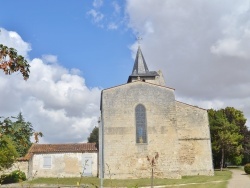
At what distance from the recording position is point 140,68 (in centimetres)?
4294

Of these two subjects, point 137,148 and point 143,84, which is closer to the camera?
point 137,148

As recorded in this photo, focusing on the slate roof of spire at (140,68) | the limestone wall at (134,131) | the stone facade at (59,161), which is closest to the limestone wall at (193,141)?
the limestone wall at (134,131)

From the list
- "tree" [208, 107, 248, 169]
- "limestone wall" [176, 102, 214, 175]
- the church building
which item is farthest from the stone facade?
"tree" [208, 107, 248, 169]

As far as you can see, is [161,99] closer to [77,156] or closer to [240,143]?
[77,156]

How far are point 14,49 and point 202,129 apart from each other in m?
28.1

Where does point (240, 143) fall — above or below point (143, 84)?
below

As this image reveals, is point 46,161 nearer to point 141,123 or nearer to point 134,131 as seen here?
point 134,131

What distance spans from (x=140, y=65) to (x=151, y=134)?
1719cm

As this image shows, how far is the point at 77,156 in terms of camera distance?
30.7 meters

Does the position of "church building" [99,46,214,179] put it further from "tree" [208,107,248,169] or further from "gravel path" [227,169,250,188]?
"tree" [208,107,248,169]

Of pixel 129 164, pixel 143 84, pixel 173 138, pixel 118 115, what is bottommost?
pixel 129 164

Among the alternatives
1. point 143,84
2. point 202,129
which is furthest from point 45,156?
point 202,129

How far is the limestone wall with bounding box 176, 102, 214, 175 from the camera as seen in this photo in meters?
29.1

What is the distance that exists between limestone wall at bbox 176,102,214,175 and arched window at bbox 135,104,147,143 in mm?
3940
